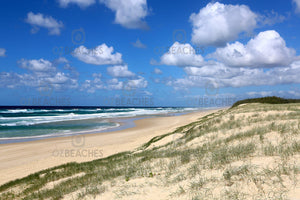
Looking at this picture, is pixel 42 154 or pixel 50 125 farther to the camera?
pixel 50 125

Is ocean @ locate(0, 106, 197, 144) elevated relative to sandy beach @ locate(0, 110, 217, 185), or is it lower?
elevated

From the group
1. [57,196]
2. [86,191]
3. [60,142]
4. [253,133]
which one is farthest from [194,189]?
[60,142]

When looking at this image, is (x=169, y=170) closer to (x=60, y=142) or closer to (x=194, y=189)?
(x=194, y=189)

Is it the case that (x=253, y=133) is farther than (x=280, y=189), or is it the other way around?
(x=253, y=133)

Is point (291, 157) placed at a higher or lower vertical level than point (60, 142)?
higher

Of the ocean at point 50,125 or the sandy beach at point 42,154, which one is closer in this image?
the sandy beach at point 42,154

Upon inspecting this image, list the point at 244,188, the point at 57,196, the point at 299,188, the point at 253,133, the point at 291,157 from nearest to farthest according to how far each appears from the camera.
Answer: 1. the point at 299,188
2. the point at 244,188
3. the point at 291,157
4. the point at 57,196
5. the point at 253,133

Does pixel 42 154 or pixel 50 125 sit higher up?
pixel 50 125

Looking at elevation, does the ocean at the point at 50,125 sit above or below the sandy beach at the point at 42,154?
above

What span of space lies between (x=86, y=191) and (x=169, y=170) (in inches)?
97.3

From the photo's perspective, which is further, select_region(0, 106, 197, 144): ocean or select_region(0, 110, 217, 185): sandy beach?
select_region(0, 106, 197, 144): ocean

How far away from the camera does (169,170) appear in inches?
271

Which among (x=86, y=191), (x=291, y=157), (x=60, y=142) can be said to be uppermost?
Result: (x=291, y=157)

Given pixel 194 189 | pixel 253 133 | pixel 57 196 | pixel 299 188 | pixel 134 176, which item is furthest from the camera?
pixel 253 133
